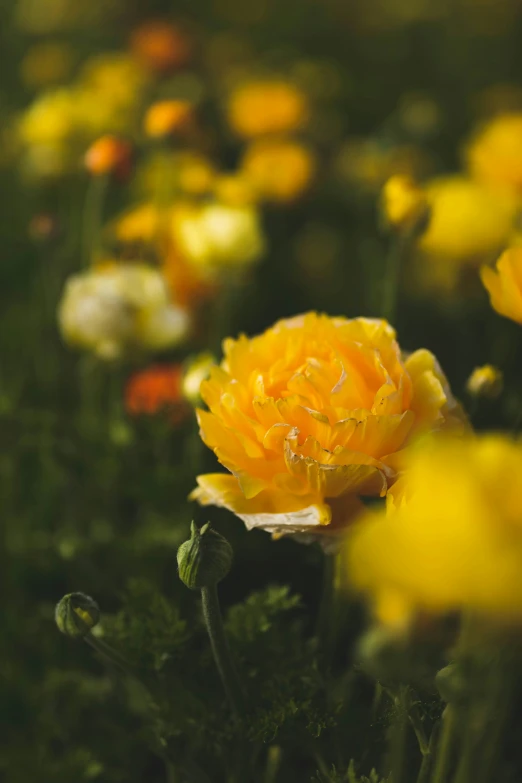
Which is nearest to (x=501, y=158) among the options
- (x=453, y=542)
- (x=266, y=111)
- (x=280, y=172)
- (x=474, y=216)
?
Answer: (x=474, y=216)

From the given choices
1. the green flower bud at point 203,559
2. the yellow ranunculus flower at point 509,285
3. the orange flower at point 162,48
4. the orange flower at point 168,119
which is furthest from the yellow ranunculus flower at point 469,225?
the orange flower at point 162,48

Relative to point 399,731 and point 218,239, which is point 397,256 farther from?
point 399,731

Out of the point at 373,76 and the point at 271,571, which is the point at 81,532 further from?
the point at 373,76

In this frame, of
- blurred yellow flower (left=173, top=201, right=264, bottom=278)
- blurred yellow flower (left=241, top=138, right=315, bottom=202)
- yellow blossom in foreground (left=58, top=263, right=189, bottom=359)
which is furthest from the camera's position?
blurred yellow flower (left=241, top=138, right=315, bottom=202)

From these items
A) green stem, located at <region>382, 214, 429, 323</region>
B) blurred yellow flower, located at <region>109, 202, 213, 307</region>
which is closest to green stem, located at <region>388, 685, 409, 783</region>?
green stem, located at <region>382, 214, 429, 323</region>

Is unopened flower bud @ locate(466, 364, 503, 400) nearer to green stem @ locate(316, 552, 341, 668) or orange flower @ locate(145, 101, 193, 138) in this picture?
green stem @ locate(316, 552, 341, 668)

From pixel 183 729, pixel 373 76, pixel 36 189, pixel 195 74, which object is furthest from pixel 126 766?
pixel 373 76

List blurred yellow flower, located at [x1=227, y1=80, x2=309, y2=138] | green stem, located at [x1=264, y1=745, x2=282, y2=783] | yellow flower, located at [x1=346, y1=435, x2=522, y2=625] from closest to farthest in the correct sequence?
yellow flower, located at [x1=346, y1=435, x2=522, y2=625] < green stem, located at [x1=264, y1=745, x2=282, y2=783] < blurred yellow flower, located at [x1=227, y1=80, x2=309, y2=138]

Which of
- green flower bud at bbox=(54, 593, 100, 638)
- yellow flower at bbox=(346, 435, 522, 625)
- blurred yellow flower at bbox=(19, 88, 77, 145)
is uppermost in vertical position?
yellow flower at bbox=(346, 435, 522, 625)
